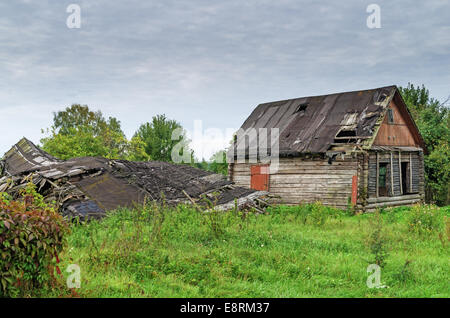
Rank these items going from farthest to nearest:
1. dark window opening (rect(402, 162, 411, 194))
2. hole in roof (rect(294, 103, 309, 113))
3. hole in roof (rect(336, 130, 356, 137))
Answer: hole in roof (rect(294, 103, 309, 113)) → dark window opening (rect(402, 162, 411, 194)) → hole in roof (rect(336, 130, 356, 137))

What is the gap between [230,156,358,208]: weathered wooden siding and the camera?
17719 millimetres

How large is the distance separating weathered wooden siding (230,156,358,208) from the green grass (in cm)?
614

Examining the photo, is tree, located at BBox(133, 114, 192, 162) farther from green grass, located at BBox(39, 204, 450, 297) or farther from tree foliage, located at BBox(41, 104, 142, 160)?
green grass, located at BBox(39, 204, 450, 297)

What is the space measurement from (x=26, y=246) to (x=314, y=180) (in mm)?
15363

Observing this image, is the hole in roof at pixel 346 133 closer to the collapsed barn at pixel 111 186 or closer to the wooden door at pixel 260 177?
the wooden door at pixel 260 177

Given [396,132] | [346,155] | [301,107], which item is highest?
[301,107]

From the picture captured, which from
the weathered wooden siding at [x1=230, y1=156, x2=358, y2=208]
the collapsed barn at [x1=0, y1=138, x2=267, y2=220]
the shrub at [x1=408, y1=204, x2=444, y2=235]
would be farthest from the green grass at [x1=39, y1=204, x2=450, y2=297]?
the weathered wooden siding at [x1=230, y1=156, x2=358, y2=208]

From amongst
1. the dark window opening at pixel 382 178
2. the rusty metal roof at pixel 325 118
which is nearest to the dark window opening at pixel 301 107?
the rusty metal roof at pixel 325 118

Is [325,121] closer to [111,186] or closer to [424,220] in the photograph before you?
[424,220]

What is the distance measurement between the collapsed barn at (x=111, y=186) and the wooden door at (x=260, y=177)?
2237 millimetres

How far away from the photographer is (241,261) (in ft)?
25.3

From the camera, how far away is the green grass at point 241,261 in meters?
6.10

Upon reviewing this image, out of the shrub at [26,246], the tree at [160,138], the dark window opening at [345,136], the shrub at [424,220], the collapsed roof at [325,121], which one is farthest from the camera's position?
the tree at [160,138]

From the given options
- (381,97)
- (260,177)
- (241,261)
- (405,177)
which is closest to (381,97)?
(381,97)
